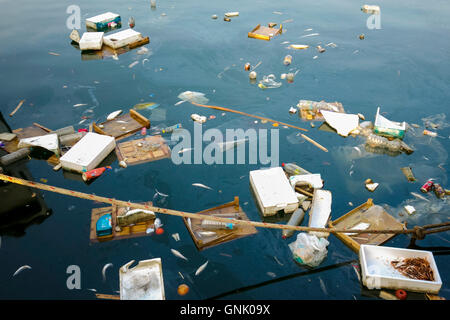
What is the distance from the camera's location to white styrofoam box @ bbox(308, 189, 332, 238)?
7.95 metres

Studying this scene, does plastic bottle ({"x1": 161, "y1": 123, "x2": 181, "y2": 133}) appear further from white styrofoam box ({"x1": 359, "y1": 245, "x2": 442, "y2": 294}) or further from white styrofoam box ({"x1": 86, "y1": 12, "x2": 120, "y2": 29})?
white styrofoam box ({"x1": 86, "y1": 12, "x2": 120, "y2": 29})

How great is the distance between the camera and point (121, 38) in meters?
15.9

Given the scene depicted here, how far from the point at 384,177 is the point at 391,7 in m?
17.2

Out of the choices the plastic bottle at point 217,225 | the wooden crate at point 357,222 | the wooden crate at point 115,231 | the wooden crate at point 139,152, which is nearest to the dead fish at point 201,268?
the plastic bottle at point 217,225

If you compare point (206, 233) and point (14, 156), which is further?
point (14, 156)

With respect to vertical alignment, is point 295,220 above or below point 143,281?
above

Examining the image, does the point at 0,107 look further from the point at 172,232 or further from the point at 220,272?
the point at 220,272

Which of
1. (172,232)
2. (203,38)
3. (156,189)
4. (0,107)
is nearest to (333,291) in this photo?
(172,232)

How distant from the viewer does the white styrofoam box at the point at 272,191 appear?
812cm

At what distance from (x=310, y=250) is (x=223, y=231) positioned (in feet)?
6.34

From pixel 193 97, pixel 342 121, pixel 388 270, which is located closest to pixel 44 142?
pixel 193 97

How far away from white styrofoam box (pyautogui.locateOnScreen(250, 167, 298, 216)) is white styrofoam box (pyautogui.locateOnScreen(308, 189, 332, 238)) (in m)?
0.47

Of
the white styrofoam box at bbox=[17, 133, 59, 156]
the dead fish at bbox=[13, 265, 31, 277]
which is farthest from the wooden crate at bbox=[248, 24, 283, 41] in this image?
the dead fish at bbox=[13, 265, 31, 277]

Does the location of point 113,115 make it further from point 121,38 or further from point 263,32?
point 263,32
